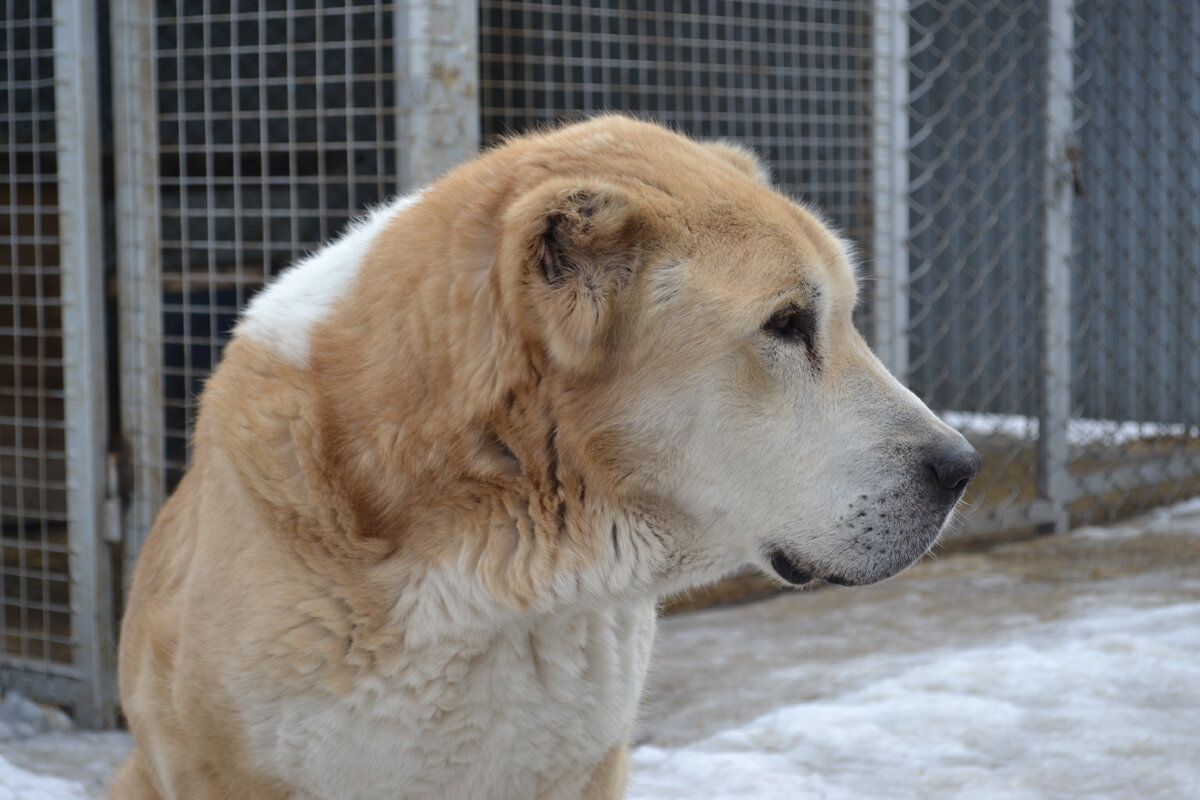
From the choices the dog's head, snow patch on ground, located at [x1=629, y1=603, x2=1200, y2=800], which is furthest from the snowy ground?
the dog's head

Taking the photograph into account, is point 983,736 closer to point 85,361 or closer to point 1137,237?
point 85,361

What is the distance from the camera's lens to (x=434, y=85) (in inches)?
134

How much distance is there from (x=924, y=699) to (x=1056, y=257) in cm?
254

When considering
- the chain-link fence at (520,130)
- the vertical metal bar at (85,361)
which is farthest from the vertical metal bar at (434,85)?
the vertical metal bar at (85,361)

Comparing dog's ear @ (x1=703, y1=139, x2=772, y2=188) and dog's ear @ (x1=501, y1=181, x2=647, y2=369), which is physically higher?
dog's ear @ (x1=703, y1=139, x2=772, y2=188)

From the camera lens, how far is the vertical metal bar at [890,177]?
457cm

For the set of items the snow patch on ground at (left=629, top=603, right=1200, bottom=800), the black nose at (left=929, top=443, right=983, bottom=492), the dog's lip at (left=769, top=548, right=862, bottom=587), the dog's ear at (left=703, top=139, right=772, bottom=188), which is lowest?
the snow patch on ground at (left=629, top=603, right=1200, bottom=800)

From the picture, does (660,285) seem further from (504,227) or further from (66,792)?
(66,792)

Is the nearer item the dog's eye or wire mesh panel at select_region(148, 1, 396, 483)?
the dog's eye

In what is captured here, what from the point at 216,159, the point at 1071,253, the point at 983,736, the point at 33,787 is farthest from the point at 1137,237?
the point at 33,787

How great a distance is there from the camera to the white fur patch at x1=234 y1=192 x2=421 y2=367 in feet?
6.75

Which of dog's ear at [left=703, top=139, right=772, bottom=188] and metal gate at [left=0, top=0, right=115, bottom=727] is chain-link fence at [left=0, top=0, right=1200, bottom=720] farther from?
dog's ear at [left=703, top=139, right=772, bottom=188]

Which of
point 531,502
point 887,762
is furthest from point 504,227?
point 887,762

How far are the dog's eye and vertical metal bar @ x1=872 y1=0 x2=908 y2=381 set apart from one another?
2.70m
